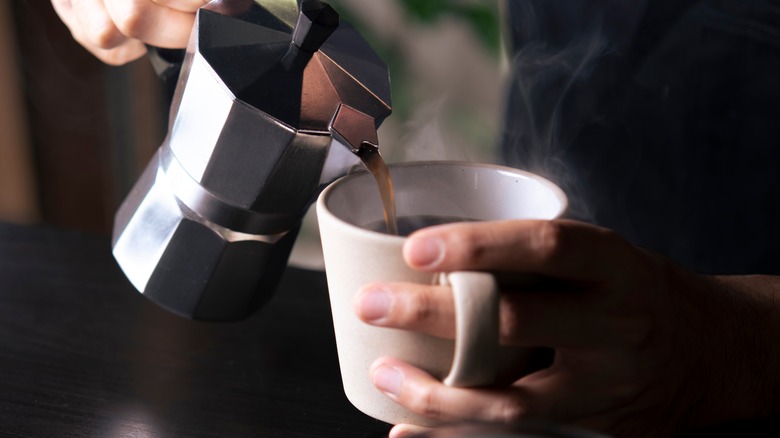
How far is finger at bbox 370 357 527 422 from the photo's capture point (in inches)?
18.5

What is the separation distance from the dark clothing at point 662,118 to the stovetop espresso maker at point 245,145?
0.43 m

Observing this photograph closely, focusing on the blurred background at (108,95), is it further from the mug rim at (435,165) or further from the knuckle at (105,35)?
the mug rim at (435,165)

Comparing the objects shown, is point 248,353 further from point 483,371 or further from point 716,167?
point 716,167

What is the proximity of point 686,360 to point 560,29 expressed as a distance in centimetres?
51

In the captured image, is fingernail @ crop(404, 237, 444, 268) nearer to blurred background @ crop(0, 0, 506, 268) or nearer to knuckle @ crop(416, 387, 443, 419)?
knuckle @ crop(416, 387, 443, 419)

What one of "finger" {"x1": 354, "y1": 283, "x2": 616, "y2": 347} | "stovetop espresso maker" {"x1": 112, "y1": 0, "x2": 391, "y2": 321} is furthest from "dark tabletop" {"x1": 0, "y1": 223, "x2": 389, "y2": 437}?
"finger" {"x1": 354, "y1": 283, "x2": 616, "y2": 347}

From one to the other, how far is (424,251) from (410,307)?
0.10 ft

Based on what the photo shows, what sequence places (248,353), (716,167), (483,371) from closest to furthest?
(483,371) < (248,353) < (716,167)

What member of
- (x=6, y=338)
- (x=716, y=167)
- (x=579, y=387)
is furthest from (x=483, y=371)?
(x=716, y=167)

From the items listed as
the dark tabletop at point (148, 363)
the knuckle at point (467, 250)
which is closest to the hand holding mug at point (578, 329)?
the knuckle at point (467, 250)

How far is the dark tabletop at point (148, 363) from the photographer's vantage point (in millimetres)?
585

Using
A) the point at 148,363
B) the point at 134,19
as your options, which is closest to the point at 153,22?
the point at 134,19

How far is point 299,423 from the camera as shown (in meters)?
0.59

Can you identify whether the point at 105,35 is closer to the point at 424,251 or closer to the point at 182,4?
the point at 182,4
